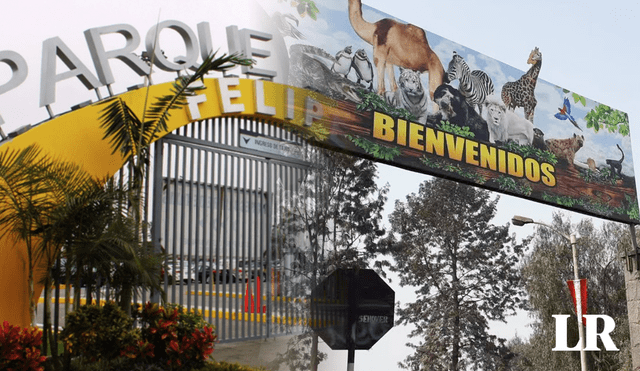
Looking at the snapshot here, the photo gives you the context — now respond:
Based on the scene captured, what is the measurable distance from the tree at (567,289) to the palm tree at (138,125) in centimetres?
1053

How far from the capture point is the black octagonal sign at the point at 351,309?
7746mm

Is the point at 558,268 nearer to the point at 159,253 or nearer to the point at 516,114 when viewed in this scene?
the point at 516,114

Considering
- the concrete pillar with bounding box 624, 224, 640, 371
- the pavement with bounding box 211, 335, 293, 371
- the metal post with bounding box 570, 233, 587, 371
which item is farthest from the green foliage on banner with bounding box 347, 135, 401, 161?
the concrete pillar with bounding box 624, 224, 640, 371

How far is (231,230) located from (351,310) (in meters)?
1.97

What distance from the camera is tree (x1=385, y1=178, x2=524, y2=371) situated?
500 inches

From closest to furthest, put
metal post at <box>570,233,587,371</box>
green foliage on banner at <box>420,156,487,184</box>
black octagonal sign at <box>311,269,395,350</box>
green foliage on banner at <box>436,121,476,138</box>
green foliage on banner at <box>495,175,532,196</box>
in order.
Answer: black octagonal sign at <box>311,269,395,350</box> → green foliage on banner at <box>420,156,487,184</box> → green foliage on banner at <box>436,121,476,138</box> → green foliage on banner at <box>495,175,532,196</box> → metal post at <box>570,233,587,371</box>

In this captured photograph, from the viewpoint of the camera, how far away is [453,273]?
13039mm

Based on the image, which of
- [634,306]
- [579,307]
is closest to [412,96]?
[579,307]

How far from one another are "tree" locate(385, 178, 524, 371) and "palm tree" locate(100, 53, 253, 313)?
6.81 metres

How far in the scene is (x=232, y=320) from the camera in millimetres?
6891

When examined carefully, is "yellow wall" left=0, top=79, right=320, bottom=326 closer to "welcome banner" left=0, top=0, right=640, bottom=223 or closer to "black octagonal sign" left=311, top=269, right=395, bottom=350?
"welcome banner" left=0, top=0, right=640, bottom=223

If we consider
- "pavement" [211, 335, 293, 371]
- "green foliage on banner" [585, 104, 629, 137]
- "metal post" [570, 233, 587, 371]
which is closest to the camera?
"pavement" [211, 335, 293, 371]

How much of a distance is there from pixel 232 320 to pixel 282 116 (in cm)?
243

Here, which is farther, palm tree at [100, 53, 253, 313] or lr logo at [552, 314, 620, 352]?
lr logo at [552, 314, 620, 352]
